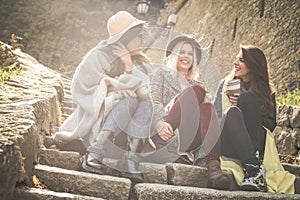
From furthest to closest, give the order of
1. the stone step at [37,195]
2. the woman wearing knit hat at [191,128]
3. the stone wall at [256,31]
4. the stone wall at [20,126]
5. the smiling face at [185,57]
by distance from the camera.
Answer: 1. the stone wall at [256,31]
2. the smiling face at [185,57]
3. the woman wearing knit hat at [191,128]
4. the stone step at [37,195]
5. the stone wall at [20,126]

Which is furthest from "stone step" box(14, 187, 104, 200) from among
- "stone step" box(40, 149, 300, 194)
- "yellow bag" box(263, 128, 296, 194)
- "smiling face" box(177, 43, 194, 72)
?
"smiling face" box(177, 43, 194, 72)

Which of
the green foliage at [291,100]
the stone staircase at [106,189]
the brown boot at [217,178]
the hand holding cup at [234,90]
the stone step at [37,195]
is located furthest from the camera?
the green foliage at [291,100]

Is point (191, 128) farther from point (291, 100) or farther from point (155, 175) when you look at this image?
point (291, 100)

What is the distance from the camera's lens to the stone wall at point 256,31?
4.45 m

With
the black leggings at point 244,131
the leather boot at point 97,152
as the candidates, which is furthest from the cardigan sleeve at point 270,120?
the leather boot at point 97,152

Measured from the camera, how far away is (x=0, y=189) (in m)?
1.41

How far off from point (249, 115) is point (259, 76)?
364 millimetres

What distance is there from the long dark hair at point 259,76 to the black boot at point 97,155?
103 cm

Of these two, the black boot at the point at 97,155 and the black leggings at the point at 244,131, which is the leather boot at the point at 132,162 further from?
the black leggings at the point at 244,131

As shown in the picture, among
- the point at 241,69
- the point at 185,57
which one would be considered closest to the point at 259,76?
the point at 241,69

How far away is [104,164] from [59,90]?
1668 mm

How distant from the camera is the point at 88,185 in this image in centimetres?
184

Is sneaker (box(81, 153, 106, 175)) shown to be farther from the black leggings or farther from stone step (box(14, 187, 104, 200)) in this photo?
the black leggings

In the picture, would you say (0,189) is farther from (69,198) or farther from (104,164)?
(104,164)
